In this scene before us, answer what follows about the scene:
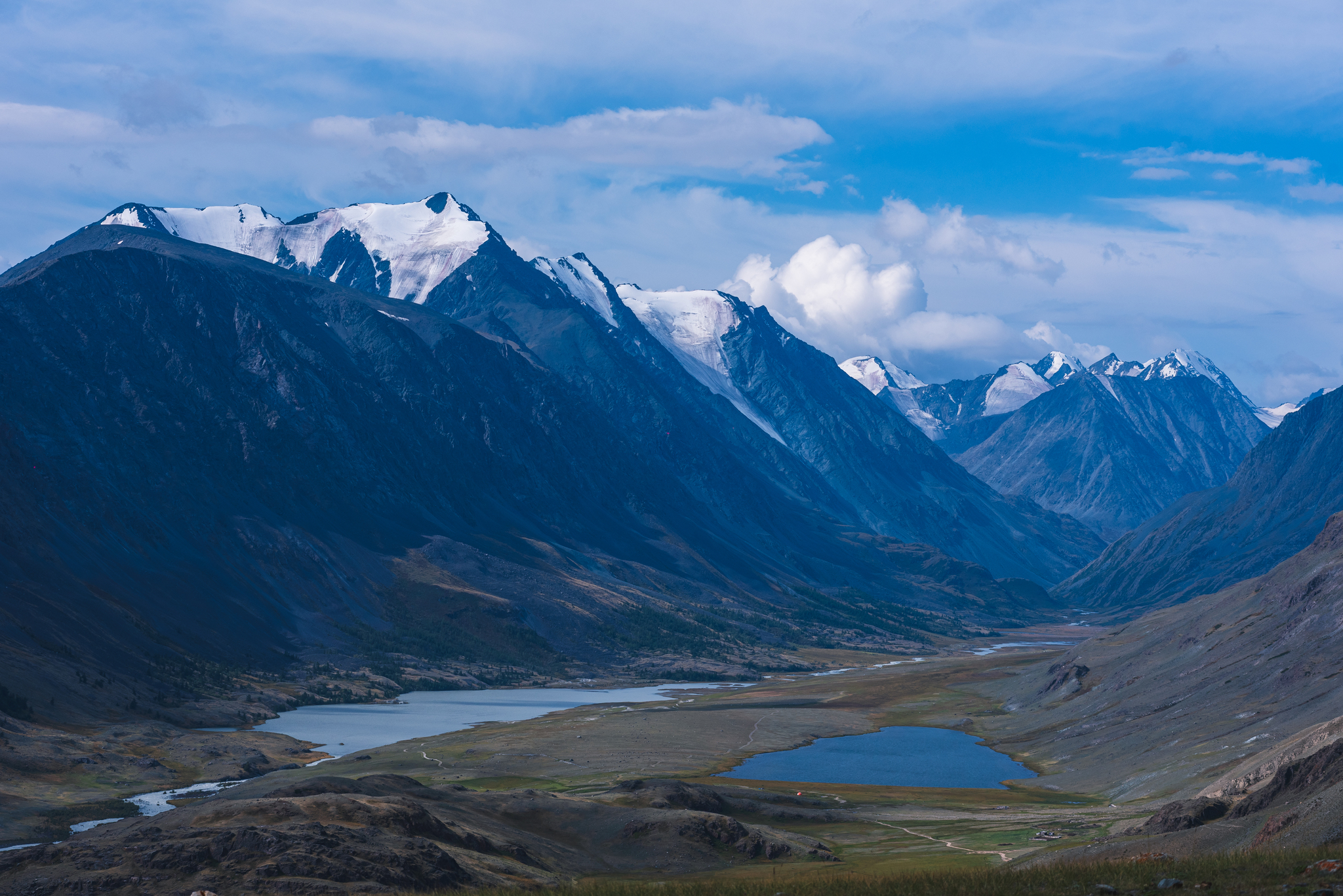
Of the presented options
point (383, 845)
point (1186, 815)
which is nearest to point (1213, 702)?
point (1186, 815)

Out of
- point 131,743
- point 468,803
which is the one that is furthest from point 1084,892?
point 131,743

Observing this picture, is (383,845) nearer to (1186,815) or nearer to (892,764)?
(1186,815)

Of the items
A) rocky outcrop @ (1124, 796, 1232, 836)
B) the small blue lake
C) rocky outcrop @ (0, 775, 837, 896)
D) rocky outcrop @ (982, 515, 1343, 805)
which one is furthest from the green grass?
the small blue lake

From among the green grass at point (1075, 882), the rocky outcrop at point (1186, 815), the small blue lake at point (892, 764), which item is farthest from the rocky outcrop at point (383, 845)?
the small blue lake at point (892, 764)

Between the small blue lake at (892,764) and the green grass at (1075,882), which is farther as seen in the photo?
the small blue lake at (892,764)

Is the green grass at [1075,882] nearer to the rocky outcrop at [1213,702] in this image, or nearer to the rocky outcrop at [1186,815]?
the rocky outcrop at [1186,815]
